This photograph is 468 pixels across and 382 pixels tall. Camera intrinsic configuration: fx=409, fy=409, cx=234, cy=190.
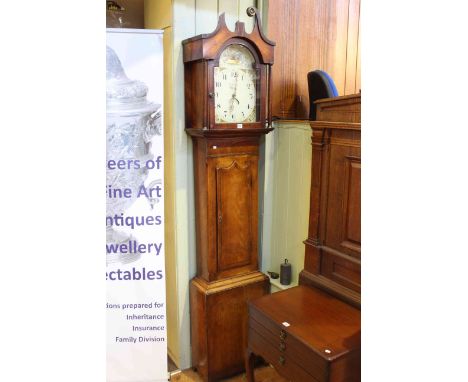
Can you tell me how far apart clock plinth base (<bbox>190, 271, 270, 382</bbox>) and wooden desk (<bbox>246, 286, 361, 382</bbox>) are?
364 millimetres

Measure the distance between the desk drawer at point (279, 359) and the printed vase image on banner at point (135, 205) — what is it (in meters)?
0.55

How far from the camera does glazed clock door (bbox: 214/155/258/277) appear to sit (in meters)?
2.40

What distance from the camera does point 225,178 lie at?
2404 millimetres

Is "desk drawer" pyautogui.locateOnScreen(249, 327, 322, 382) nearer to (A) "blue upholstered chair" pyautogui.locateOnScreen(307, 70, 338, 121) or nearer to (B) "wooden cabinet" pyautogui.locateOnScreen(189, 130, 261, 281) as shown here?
(B) "wooden cabinet" pyautogui.locateOnScreen(189, 130, 261, 281)

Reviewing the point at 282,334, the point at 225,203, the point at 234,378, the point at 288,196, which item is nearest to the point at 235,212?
the point at 225,203

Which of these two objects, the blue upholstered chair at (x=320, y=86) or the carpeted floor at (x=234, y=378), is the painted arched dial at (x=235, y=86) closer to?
the blue upholstered chair at (x=320, y=86)

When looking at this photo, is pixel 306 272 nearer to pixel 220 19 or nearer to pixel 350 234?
pixel 350 234

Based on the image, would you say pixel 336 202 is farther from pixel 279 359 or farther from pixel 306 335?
pixel 279 359

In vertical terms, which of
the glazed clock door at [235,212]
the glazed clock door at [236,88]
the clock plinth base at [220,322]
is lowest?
the clock plinth base at [220,322]

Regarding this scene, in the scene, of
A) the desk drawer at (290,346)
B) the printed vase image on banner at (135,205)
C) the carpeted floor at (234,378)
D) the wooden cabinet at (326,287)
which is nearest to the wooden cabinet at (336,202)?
the wooden cabinet at (326,287)

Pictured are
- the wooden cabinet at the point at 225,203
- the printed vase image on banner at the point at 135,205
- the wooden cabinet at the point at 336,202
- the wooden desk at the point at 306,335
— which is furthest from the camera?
the wooden cabinet at the point at 225,203

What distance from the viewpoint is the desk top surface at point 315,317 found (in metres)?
1.72
